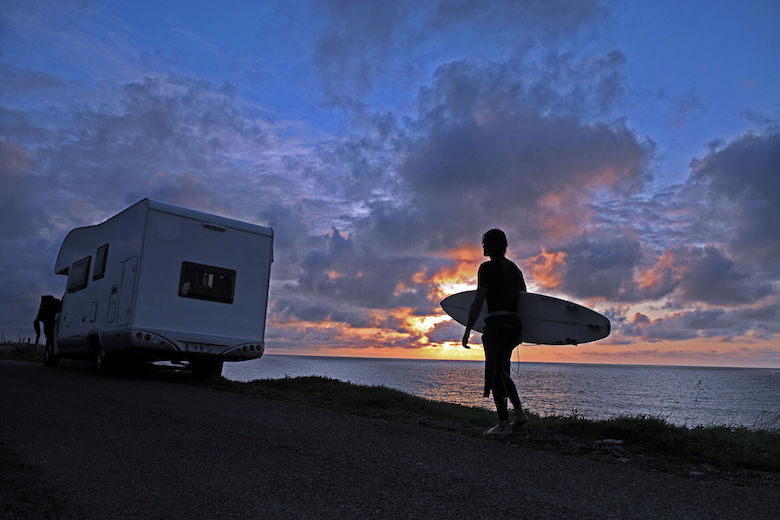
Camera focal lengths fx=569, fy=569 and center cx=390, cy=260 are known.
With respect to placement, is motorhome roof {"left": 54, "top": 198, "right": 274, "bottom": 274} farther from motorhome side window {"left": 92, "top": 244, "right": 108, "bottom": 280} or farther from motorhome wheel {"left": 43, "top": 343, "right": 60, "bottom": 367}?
motorhome wheel {"left": 43, "top": 343, "right": 60, "bottom": 367}

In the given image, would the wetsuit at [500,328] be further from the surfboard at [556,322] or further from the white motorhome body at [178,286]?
the white motorhome body at [178,286]

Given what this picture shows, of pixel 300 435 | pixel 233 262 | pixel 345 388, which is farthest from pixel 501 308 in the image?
pixel 233 262

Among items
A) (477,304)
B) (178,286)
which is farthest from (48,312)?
(477,304)

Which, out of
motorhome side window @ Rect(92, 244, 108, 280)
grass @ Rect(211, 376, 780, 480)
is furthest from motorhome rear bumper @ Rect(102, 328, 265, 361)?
grass @ Rect(211, 376, 780, 480)

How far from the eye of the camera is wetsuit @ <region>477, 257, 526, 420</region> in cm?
641

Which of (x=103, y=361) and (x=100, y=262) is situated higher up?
(x=100, y=262)

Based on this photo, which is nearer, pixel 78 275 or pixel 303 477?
pixel 303 477

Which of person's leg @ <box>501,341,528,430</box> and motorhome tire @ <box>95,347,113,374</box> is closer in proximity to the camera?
person's leg @ <box>501,341,528,430</box>

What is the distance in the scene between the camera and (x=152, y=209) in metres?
12.1

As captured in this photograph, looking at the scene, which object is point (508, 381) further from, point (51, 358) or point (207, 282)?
point (51, 358)

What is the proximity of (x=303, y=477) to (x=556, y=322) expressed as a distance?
4.33 metres

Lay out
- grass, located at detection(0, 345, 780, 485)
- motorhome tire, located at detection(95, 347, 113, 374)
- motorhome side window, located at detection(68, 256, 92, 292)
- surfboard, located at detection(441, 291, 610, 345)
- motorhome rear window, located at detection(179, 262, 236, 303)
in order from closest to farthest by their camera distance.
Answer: grass, located at detection(0, 345, 780, 485) < surfboard, located at detection(441, 291, 610, 345) < motorhome rear window, located at detection(179, 262, 236, 303) < motorhome tire, located at detection(95, 347, 113, 374) < motorhome side window, located at detection(68, 256, 92, 292)

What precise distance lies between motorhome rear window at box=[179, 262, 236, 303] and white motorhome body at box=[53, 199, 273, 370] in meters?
0.02

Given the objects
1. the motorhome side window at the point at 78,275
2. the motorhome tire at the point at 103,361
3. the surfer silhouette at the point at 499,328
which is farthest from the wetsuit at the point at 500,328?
the motorhome side window at the point at 78,275
